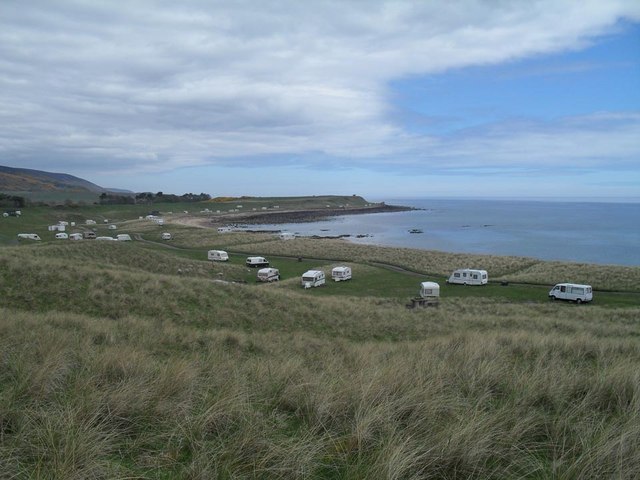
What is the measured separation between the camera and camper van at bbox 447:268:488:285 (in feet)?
125

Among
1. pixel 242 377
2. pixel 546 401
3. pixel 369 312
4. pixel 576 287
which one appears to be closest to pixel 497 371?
pixel 546 401

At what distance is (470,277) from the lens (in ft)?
126

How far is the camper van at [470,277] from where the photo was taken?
38062mm

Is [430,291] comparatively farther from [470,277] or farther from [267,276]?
[267,276]

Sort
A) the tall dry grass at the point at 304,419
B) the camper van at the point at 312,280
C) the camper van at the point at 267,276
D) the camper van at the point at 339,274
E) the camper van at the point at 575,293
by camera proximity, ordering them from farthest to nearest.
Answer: the camper van at the point at 339,274 → the camper van at the point at 267,276 → the camper van at the point at 312,280 → the camper van at the point at 575,293 → the tall dry grass at the point at 304,419

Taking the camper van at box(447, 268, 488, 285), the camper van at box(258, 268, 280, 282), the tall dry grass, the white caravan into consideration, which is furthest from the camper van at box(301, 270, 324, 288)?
the tall dry grass

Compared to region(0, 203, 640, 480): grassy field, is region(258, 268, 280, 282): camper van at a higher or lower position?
lower

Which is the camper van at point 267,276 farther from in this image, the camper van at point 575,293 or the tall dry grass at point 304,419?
→ the tall dry grass at point 304,419

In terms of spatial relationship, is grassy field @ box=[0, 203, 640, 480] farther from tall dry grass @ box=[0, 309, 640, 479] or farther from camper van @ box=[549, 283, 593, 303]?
camper van @ box=[549, 283, 593, 303]

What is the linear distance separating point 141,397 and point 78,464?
119cm

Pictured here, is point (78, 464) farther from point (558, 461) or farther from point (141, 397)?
point (558, 461)

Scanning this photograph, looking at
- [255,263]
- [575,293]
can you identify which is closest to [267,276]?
[255,263]

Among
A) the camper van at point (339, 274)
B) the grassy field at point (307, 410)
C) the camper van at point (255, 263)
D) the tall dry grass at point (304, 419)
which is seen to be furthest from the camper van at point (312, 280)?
the tall dry grass at point (304, 419)

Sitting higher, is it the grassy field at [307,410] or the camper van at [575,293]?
the grassy field at [307,410]
